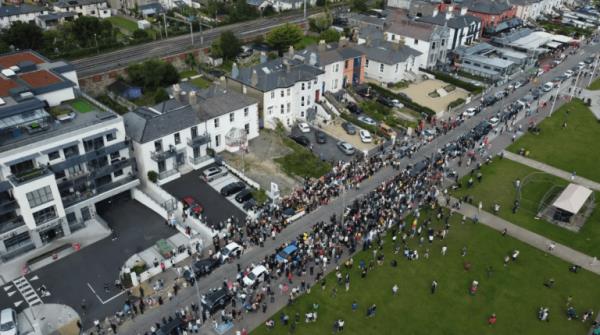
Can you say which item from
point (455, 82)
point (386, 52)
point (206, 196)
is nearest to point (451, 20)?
point (455, 82)

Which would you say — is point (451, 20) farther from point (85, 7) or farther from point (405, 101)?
point (85, 7)

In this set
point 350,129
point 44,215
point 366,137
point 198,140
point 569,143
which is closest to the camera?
point 44,215

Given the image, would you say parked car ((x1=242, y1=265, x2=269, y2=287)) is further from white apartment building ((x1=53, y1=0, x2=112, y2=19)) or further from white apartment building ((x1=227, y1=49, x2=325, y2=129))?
white apartment building ((x1=53, y1=0, x2=112, y2=19))

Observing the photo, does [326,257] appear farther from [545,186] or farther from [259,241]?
[545,186]

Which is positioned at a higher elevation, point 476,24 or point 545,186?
point 476,24

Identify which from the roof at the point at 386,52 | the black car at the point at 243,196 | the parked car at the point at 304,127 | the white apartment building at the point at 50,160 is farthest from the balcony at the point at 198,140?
the roof at the point at 386,52

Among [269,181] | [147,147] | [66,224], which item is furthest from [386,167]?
[66,224]
